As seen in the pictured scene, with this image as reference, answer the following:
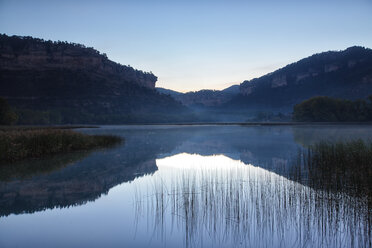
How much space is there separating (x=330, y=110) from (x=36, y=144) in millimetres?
90088

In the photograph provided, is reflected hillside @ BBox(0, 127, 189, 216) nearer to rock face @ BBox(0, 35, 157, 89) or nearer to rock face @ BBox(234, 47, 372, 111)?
rock face @ BBox(0, 35, 157, 89)

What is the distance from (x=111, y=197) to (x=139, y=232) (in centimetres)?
333

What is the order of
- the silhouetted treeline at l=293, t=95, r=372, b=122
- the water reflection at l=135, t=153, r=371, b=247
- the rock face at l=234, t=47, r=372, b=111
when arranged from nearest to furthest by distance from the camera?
the water reflection at l=135, t=153, r=371, b=247 < the silhouetted treeline at l=293, t=95, r=372, b=122 < the rock face at l=234, t=47, r=372, b=111

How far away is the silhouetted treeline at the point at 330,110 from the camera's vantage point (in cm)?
8431

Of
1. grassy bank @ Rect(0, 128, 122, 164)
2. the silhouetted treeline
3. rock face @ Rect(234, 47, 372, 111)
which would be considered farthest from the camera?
rock face @ Rect(234, 47, 372, 111)

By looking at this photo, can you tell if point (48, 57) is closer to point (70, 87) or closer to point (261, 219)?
point (70, 87)

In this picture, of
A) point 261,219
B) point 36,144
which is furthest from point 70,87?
point 261,219

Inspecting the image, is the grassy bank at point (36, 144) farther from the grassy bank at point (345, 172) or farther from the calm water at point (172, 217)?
the grassy bank at point (345, 172)

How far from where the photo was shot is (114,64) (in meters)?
181

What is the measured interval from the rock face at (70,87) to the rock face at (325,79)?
6960 cm

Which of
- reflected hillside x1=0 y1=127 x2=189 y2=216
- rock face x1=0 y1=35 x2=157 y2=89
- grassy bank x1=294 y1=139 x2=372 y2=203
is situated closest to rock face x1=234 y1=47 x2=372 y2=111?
rock face x1=0 y1=35 x2=157 y2=89

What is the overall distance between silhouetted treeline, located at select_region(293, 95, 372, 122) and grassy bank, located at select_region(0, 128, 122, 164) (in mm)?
80796

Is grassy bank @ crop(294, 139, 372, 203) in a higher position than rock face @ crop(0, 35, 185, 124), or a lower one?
lower

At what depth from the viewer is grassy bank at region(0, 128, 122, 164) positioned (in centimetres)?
1623
